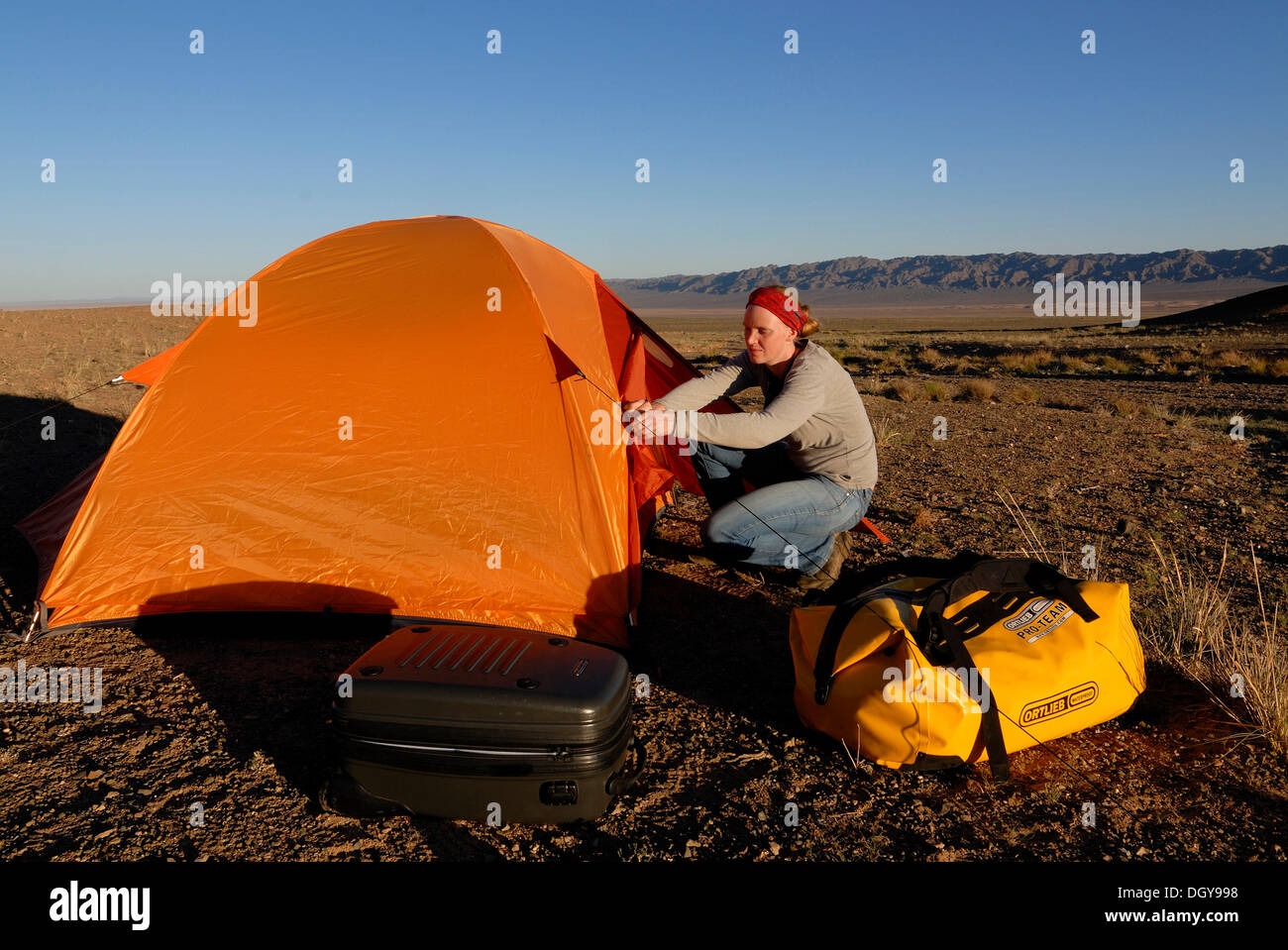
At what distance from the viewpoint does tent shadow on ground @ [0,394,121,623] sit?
5.32 metres

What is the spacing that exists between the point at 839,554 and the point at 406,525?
104 inches

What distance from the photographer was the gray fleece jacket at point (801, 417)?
4.21 meters

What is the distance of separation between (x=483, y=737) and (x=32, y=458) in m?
7.78

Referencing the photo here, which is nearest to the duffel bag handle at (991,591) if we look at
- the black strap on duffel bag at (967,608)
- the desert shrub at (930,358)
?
the black strap on duffel bag at (967,608)

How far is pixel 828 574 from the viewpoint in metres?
5.01

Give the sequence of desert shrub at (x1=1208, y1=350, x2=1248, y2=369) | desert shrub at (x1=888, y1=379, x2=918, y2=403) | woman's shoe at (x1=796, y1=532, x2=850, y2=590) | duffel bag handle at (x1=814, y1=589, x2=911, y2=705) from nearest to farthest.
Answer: duffel bag handle at (x1=814, y1=589, x2=911, y2=705) < woman's shoe at (x1=796, y1=532, x2=850, y2=590) < desert shrub at (x1=888, y1=379, x2=918, y2=403) < desert shrub at (x1=1208, y1=350, x2=1248, y2=369)

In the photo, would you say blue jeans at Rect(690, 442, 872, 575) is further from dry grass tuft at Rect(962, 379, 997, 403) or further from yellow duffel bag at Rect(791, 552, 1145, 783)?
dry grass tuft at Rect(962, 379, 997, 403)

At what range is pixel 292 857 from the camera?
8.91 ft

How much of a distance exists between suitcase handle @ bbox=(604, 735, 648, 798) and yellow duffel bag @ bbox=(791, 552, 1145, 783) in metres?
0.76

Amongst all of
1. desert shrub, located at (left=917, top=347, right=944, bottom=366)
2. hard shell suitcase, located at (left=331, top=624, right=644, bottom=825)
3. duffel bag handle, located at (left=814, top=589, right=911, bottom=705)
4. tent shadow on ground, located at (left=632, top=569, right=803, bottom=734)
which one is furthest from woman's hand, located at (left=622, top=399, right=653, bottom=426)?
desert shrub, located at (left=917, top=347, right=944, bottom=366)

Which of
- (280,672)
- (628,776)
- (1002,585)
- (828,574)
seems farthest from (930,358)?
(628,776)

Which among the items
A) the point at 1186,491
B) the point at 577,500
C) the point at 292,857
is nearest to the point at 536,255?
the point at 577,500

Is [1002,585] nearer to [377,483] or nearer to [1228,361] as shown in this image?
[377,483]
